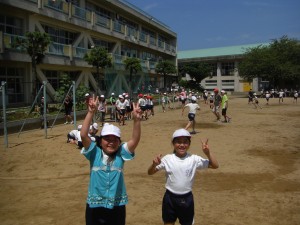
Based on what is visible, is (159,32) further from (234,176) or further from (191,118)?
(234,176)

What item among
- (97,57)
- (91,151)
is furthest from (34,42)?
(91,151)

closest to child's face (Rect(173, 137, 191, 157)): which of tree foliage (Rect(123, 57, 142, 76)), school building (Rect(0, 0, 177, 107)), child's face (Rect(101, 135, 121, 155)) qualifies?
child's face (Rect(101, 135, 121, 155))

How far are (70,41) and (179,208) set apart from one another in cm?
2583

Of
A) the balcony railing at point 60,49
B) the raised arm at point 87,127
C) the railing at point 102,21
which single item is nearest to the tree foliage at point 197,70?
the railing at point 102,21

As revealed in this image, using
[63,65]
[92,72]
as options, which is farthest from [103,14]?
[63,65]

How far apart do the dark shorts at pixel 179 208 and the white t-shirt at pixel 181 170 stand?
0.20 feet

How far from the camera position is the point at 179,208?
357cm

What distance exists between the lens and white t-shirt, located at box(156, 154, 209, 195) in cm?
358

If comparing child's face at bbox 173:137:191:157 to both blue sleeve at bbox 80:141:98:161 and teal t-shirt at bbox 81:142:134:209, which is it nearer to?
teal t-shirt at bbox 81:142:134:209

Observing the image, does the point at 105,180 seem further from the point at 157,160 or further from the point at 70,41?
the point at 70,41

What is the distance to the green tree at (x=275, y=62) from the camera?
4459 centimetres

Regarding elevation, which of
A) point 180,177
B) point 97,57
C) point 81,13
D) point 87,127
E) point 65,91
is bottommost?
point 180,177

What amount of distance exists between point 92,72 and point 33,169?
22030mm

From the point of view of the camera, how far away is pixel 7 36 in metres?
18.9
